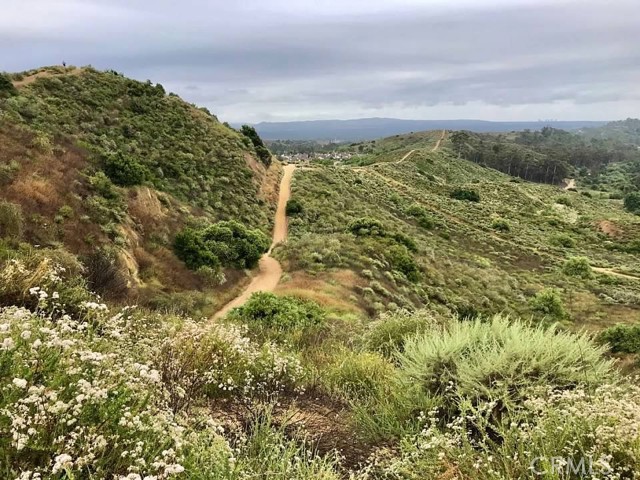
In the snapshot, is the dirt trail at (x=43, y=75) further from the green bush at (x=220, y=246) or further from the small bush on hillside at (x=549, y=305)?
the small bush on hillside at (x=549, y=305)

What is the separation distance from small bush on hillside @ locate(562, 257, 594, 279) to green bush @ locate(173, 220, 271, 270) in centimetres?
2822

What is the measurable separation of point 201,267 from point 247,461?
55.5ft

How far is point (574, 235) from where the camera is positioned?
58.0 m

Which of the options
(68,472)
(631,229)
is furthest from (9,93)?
(631,229)

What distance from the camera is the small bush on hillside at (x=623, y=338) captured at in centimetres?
2206

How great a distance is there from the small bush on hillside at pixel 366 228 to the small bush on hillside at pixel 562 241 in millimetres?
30640

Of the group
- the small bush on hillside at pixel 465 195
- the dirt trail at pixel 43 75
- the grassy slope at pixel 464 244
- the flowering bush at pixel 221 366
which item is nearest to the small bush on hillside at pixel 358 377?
the flowering bush at pixel 221 366

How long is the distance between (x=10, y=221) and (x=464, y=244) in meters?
36.7

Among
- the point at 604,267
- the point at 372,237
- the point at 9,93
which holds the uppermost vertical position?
the point at 9,93

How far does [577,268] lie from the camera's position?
40.9 m

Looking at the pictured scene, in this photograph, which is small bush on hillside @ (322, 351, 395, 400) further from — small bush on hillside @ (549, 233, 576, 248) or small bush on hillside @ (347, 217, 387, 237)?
small bush on hillside @ (549, 233, 576, 248)

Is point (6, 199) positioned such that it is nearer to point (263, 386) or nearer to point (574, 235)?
point (263, 386)

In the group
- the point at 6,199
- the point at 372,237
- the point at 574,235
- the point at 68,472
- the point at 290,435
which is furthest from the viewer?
the point at 574,235

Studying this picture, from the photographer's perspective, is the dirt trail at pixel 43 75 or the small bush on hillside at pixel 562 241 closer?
the dirt trail at pixel 43 75
